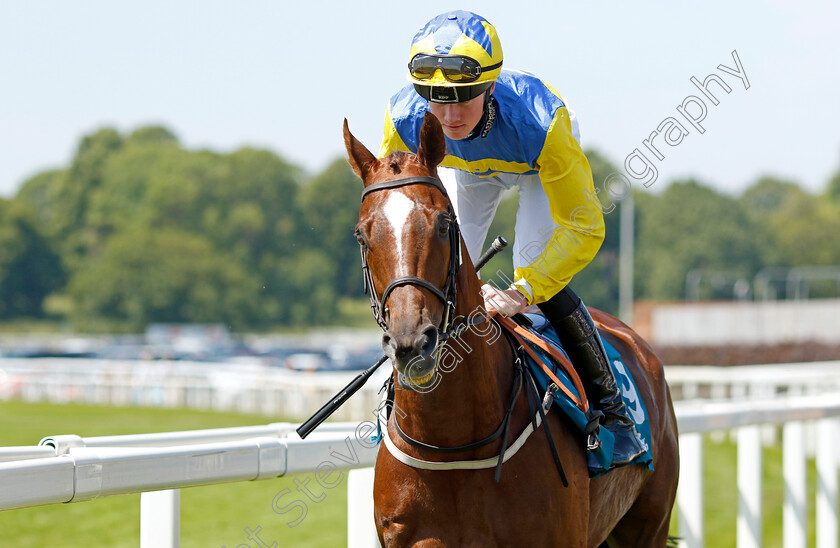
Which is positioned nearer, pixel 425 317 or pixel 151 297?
pixel 425 317

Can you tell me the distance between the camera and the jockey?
2.86 meters

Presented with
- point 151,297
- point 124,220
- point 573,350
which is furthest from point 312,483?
point 124,220

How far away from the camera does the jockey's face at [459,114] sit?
2.89 meters

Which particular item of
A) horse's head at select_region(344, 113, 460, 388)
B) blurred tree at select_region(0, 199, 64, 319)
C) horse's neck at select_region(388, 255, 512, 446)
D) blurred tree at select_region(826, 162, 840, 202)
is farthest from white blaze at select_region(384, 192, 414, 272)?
blurred tree at select_region(826, 162, 840, 202)

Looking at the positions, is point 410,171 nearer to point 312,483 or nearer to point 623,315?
point 312,483

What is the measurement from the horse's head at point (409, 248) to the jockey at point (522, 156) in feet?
1.10

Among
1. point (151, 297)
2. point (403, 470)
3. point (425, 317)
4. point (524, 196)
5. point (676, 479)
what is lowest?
point (151, 297)

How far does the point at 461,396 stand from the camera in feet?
8.82

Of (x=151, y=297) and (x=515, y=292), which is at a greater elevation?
(x=515, y=292)

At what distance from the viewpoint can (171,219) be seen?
72688 millimetres

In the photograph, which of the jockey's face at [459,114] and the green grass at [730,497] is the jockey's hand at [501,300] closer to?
the jockey's face at [459,114]

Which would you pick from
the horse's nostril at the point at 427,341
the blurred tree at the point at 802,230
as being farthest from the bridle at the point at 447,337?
the blurred tree at the point at 802,230

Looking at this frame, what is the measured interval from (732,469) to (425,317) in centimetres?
756

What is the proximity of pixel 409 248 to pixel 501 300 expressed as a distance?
56 centimetres
